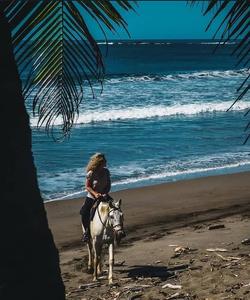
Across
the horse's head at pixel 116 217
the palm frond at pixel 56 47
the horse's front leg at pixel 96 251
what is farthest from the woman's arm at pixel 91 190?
the palm frond at pixel 56 47

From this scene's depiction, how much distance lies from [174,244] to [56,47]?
6.78 metres

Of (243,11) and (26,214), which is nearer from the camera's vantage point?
(26,214)

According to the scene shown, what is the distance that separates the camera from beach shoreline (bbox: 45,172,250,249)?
10.8 meters

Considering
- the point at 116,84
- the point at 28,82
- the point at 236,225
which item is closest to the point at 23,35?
the point at 28,82

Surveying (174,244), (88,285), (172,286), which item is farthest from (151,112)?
(172,286)

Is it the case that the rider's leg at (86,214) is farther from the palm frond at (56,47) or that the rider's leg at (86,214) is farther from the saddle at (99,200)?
the palm frond at (56,47)

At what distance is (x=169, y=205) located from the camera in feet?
40.4

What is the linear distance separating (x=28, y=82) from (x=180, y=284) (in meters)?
4.90

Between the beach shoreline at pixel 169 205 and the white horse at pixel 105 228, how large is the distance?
1.83m

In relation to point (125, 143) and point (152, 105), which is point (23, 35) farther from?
point (152, 105)

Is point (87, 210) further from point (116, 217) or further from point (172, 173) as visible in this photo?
point (172, 173)

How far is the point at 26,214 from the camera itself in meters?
2.05

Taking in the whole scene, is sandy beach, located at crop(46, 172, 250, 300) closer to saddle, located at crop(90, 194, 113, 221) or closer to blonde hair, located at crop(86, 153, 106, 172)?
saddle, located at crop(90, 194, 113, 221)

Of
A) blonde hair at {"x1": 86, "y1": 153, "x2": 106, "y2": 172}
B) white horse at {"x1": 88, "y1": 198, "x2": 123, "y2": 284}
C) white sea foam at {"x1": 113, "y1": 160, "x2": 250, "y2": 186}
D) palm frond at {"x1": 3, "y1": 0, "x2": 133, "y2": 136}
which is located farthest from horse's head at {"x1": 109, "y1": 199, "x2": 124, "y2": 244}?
white sea foam at {"x1": 113, "y1": 160, "x2": 250, "y2": 186}
